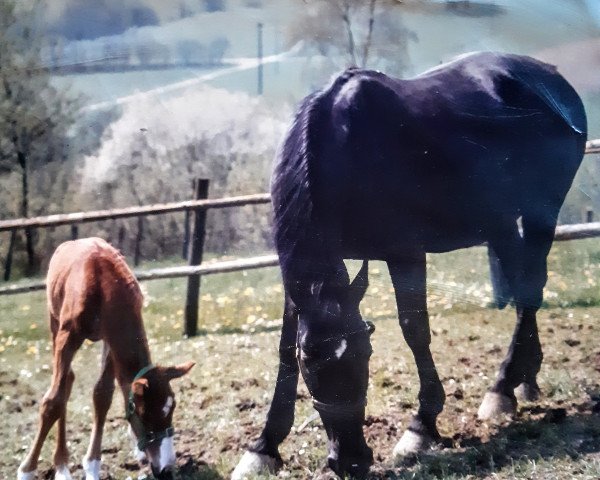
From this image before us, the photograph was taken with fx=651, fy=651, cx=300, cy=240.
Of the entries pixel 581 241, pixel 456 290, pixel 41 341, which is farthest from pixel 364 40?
pixel 41 341

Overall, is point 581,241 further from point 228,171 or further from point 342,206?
point 228,171

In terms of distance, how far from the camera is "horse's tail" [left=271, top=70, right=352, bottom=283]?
1795 mm

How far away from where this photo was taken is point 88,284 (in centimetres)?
193

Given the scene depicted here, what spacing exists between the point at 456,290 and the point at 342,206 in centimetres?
52

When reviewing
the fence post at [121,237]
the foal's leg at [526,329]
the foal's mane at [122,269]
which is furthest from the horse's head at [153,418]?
the foal's leg at [526,329]

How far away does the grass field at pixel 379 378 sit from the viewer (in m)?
1.95

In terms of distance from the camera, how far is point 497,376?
2.18 meters

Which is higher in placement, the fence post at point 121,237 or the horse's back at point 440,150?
the horse's back at point 440,150

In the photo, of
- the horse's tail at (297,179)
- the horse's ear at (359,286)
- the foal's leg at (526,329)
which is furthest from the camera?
the foal's leg at (526,329)

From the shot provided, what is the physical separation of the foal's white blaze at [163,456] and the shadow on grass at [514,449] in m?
0.60

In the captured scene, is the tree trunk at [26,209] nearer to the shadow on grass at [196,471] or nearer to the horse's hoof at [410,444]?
the shadow on grass at [196,471]

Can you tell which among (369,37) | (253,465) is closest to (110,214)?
(253,465)

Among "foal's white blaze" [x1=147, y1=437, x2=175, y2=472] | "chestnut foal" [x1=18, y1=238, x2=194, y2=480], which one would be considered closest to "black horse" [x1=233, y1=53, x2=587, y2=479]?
"foal's white blaze" [x1=147, y1=437, x2=175, y2=472]

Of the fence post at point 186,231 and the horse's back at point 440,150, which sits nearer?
the horse's back at point 440,150
